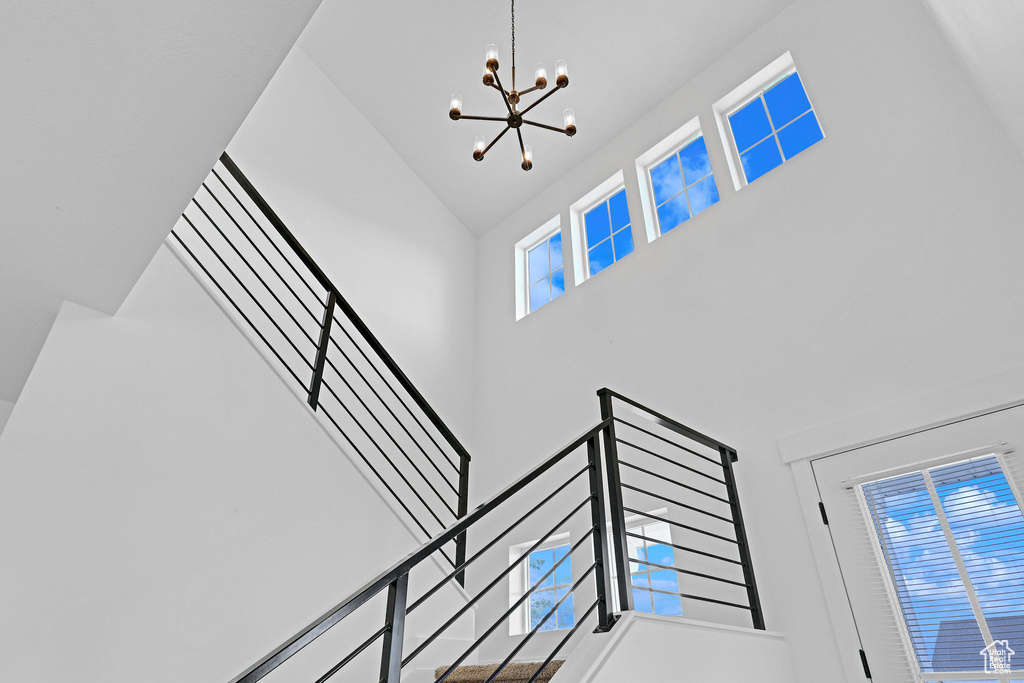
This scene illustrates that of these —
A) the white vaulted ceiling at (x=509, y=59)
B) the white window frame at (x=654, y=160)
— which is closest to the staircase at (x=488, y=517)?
the white window frame at (x=654, y=160)

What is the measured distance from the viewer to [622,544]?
2.41 meters

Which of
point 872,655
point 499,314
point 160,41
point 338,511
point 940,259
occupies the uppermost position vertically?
point 499,314

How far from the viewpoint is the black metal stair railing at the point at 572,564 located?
170cm

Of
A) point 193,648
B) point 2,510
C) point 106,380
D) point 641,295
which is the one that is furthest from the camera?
point 641,295

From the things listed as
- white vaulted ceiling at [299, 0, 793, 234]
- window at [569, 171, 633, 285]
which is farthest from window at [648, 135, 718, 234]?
white vaulted ceiling at [299, 0, 793, 234]

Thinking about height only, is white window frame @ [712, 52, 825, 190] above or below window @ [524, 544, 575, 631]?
above

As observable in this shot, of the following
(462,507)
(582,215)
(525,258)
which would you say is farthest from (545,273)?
(462,507)

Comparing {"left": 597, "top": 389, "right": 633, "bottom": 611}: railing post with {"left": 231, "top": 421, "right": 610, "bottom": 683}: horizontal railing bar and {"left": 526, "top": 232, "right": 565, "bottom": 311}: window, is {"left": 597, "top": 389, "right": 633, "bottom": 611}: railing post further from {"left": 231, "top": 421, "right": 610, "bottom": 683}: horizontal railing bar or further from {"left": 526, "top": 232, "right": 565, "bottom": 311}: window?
{"left": 526, "top": 232, "right": 565, "bottom": 311}: window

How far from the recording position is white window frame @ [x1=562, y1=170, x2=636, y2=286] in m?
5.75

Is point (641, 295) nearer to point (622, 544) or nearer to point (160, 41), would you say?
point (622, 544)

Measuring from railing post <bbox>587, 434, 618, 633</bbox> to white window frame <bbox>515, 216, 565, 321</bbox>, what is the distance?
3.55 m

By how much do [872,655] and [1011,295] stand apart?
6.30 feet

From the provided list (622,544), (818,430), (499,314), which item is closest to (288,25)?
(622,544)

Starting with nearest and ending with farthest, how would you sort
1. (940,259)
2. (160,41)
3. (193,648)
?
(160,41) < (193,648) < (940,259)
